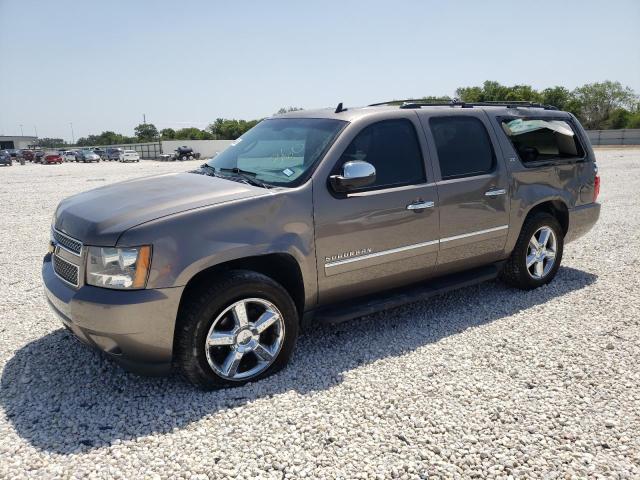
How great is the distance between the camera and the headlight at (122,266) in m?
2.96

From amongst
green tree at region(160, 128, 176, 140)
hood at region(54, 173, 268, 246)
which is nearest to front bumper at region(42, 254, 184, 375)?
hood at region(54, 173, 268, 246)

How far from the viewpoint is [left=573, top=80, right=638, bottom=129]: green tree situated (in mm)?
83812

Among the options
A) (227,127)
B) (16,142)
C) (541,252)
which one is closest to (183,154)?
(227,127)

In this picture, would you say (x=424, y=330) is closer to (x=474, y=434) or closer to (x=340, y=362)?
(x=340, y=362)

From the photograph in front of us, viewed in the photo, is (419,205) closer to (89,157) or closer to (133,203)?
(133,203)

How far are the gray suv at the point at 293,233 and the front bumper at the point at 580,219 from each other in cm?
45

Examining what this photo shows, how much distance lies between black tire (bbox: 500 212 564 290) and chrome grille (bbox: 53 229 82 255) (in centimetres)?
397

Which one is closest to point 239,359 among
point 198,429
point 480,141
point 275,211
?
point 198,429

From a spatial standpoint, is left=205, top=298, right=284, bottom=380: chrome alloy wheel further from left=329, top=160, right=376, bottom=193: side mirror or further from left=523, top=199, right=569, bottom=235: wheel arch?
left=523, top=199, right=569, bottom=235: wheel arch

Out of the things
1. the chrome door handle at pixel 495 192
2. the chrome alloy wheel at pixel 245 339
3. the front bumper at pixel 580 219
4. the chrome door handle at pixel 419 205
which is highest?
the chrome door handle at pixel 495 192

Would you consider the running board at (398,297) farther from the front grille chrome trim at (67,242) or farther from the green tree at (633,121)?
the green tree at (633,121)

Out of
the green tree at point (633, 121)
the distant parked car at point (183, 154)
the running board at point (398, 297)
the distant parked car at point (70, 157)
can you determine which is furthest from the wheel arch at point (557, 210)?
the green tree at point (633, 121)

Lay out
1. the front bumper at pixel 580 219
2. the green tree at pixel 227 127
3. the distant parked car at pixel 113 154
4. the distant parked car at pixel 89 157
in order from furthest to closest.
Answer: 1. the green tree at pixel 227 127
2. the distant parked car at pixel 113 154
3. the distant parked car at pixel 89 157
4. the front bumper at pixel 580 219

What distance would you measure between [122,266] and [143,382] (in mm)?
986
